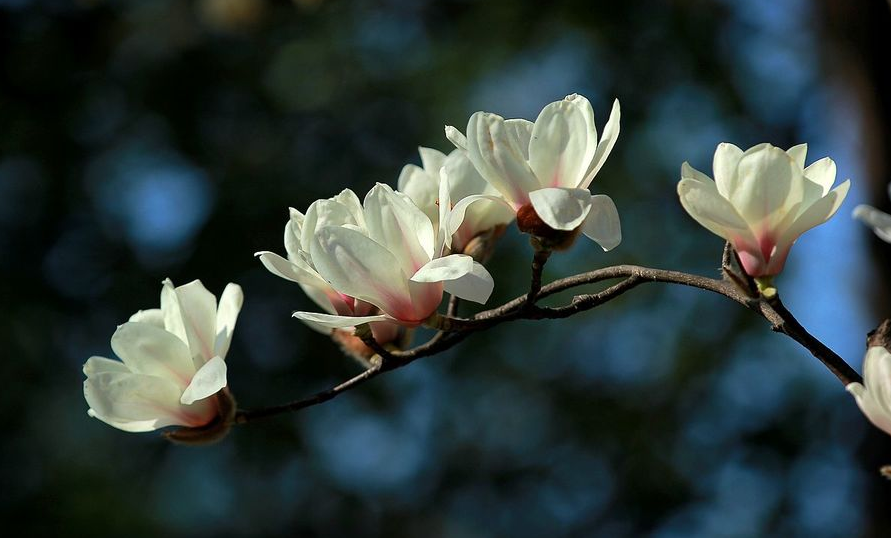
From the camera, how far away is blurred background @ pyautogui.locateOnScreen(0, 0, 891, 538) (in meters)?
2.98

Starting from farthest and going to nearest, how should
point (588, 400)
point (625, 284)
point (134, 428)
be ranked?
1. point (588, 400)
2. point (134, 428)
3. point (625, 284)

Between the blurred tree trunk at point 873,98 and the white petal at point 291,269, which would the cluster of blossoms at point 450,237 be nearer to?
the white petal at point 291,269

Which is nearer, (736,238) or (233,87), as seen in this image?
(736,238)

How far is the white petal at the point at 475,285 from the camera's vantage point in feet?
1.76

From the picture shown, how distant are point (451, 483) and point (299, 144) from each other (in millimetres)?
1097

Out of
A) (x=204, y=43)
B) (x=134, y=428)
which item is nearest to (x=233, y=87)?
(x=204, y=43)

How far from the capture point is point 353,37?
337cm

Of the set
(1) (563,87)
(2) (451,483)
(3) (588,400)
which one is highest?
(1) (563,87)

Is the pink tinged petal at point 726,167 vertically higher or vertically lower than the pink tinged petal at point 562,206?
higher

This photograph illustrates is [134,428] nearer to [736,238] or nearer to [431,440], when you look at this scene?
[736,238]

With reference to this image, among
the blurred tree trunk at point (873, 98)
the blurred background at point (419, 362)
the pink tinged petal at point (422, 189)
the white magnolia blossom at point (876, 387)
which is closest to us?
the white magnolia blossom at point (876, 387)

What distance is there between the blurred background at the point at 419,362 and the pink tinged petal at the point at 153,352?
2.28 m

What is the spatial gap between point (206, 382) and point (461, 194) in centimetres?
18

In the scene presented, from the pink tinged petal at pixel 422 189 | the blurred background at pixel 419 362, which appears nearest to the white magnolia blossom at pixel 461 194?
the pink tinged petal at pixel 422 189
